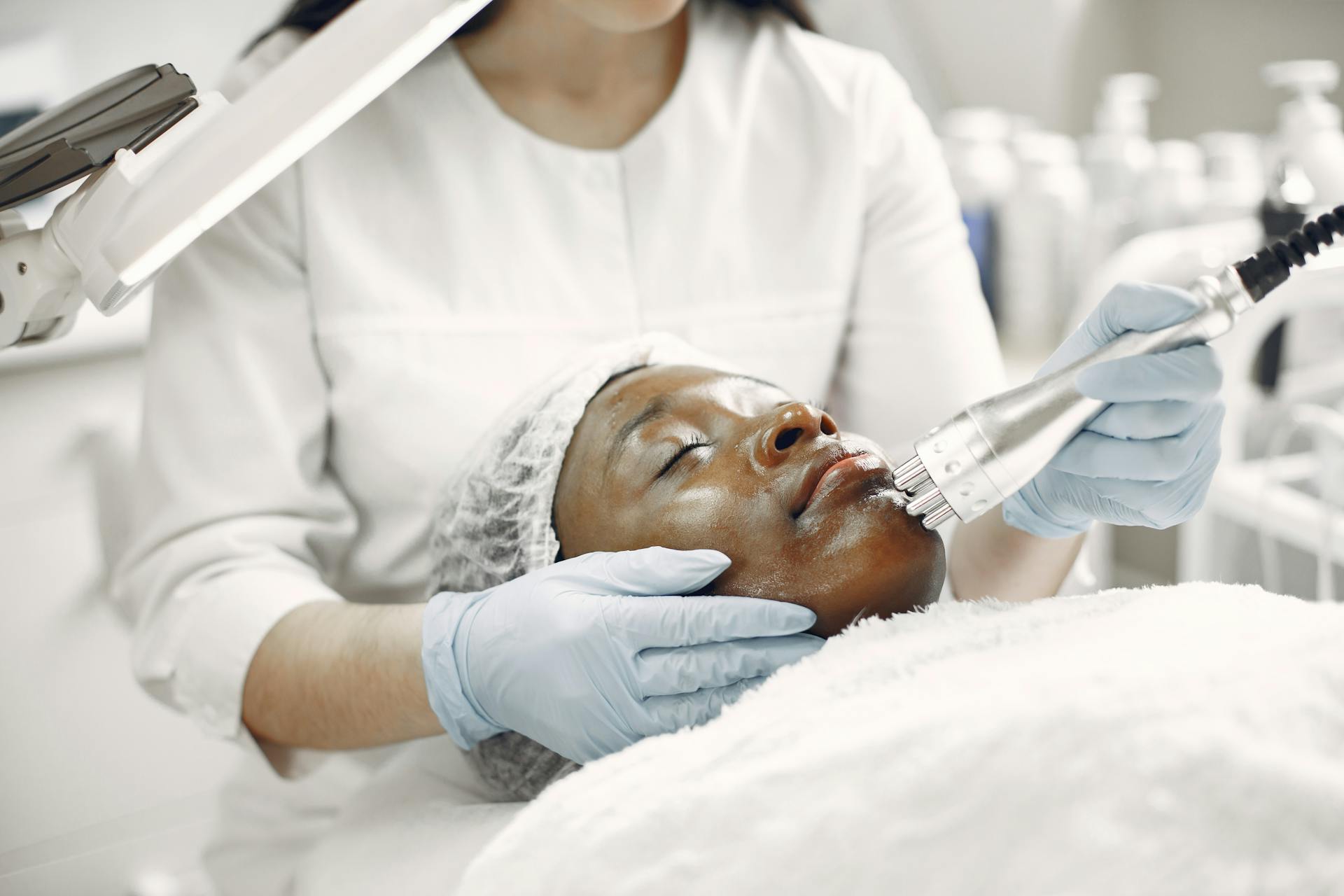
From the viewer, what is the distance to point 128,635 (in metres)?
1.73

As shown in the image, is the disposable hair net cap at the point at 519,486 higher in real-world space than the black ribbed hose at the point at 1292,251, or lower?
lower

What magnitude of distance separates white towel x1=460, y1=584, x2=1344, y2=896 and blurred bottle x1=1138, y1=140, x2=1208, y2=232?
1.39 metres

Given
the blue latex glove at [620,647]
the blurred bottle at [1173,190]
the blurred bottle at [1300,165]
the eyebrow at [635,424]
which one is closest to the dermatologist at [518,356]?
the blue latex glove at [620,647]

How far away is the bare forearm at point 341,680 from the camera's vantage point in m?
0.96

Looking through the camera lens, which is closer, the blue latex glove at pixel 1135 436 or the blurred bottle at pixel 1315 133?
the blue latex glove at pixel 1135 436

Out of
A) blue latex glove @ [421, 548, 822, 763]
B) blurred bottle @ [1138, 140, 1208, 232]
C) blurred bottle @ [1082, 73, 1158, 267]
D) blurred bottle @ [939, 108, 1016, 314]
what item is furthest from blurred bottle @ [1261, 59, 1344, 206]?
blue latex glove @ [421, 548, 822, 763]

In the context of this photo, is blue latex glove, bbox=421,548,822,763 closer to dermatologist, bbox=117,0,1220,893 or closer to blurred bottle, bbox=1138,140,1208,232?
dermatologist, bbox=117,0,1220,893

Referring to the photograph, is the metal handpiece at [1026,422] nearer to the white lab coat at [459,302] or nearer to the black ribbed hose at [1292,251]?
the black ribbed hose at [1292,251]

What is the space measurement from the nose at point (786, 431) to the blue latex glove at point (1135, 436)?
183mm

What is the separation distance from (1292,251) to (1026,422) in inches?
7.7

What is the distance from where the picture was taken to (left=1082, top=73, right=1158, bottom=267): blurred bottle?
6.58 ft

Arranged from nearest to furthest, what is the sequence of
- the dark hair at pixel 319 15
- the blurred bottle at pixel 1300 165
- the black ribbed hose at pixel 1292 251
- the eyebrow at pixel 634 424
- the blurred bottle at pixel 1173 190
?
the black ribbed hose at pixel 1292 251 → the eyebrow at pixel 634 424 → the dark hair at pixel 319 15 → the blurred bottle at pixel 1300 165 → the blurred bottle at pixel 1173 190

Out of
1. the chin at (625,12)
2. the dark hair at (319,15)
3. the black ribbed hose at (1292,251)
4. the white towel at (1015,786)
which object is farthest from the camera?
the dark hair at (319,15)

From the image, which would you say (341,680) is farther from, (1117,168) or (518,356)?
(1117,168)
